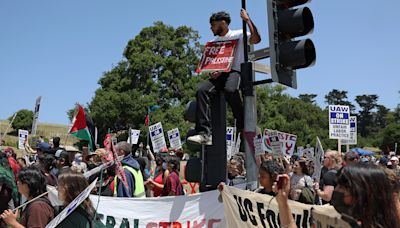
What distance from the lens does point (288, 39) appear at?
5.38 metres

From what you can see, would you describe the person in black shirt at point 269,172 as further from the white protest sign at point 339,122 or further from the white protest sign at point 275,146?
the white protest sign at point 339,122

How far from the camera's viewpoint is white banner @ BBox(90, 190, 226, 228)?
237 inches

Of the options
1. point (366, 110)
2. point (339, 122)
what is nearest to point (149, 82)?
point (339, 122)

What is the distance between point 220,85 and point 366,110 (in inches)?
6569

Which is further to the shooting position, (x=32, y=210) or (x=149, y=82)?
(x=149, y=82)

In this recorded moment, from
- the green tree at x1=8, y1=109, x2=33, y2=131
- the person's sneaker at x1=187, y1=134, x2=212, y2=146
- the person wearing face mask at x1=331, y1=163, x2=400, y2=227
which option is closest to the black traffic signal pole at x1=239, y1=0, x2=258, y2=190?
the person's sneaker at x1=187, y1=134, x2=212, y2=146

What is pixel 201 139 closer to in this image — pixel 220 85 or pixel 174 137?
pixel 220 85

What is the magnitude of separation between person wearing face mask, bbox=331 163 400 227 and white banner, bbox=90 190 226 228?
332 cm

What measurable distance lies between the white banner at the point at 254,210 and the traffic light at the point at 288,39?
1246mm

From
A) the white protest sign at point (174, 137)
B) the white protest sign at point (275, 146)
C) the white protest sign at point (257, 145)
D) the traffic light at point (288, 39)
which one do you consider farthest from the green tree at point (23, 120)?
the traffic light at point (288, 39)

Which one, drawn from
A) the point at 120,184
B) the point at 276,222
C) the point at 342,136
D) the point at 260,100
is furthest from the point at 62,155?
the point at 260,100

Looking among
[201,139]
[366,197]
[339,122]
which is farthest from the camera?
[339,122]

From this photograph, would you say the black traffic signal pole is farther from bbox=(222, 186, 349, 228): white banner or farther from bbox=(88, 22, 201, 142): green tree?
bbox=(88, 22, 201, 142): green tree

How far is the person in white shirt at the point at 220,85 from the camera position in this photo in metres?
5.78
